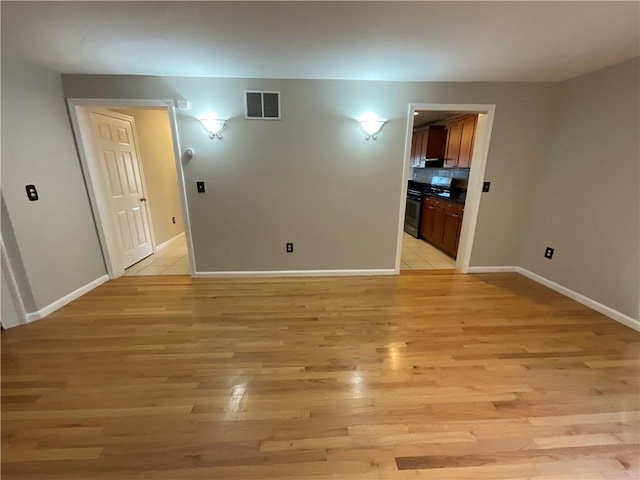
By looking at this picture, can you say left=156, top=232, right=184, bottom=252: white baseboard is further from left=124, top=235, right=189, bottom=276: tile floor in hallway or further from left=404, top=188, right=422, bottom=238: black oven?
left=404, top=188, right=422, bottom=238: black oven

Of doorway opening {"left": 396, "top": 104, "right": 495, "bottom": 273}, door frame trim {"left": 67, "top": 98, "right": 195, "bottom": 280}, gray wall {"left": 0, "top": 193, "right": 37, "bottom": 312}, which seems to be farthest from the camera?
doorway opening {"left": 396, "top": 104, "right": 495, "bottom": 273}

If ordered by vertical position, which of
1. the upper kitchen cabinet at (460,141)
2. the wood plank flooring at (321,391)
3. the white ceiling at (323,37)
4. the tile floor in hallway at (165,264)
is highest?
the white ceiling at (323,37)

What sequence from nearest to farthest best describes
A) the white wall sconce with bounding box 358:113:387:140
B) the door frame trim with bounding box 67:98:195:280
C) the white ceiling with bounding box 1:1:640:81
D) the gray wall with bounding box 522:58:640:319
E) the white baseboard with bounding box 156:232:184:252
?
1. the white ceiling with bounding box 1:1:640:81
2. the gray wall with bounding box 522:58:640:319
3. the door frame trim with bounding box 67:98:195:280
4. the white wall sconce with bounding box 358:113:387:140
5. the white baseboard with bounding box 156:232:184:252

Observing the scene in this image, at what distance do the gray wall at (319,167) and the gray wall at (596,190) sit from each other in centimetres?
A: 23

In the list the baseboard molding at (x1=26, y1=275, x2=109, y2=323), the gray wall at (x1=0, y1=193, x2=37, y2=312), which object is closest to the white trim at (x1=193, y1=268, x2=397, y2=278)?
the baseboard molding at (x1=26, y1=275, x2=109, y2=323)

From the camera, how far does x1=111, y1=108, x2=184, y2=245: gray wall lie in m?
4.26

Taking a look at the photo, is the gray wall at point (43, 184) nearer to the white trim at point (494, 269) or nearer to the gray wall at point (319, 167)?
the gray wall at point (319, 167)

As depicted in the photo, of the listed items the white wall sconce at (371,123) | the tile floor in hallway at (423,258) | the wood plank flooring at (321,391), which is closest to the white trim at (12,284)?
the wood plank flooring at (321,391)

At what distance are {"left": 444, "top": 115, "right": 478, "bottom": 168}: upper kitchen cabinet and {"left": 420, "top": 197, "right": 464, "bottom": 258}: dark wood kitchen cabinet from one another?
2.33 feet

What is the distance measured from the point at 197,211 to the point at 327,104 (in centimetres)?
195

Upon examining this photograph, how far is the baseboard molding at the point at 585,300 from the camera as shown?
2.49m

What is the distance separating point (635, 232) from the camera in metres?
2.45

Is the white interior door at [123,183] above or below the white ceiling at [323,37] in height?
below

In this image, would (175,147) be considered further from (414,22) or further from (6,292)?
(414,22)
